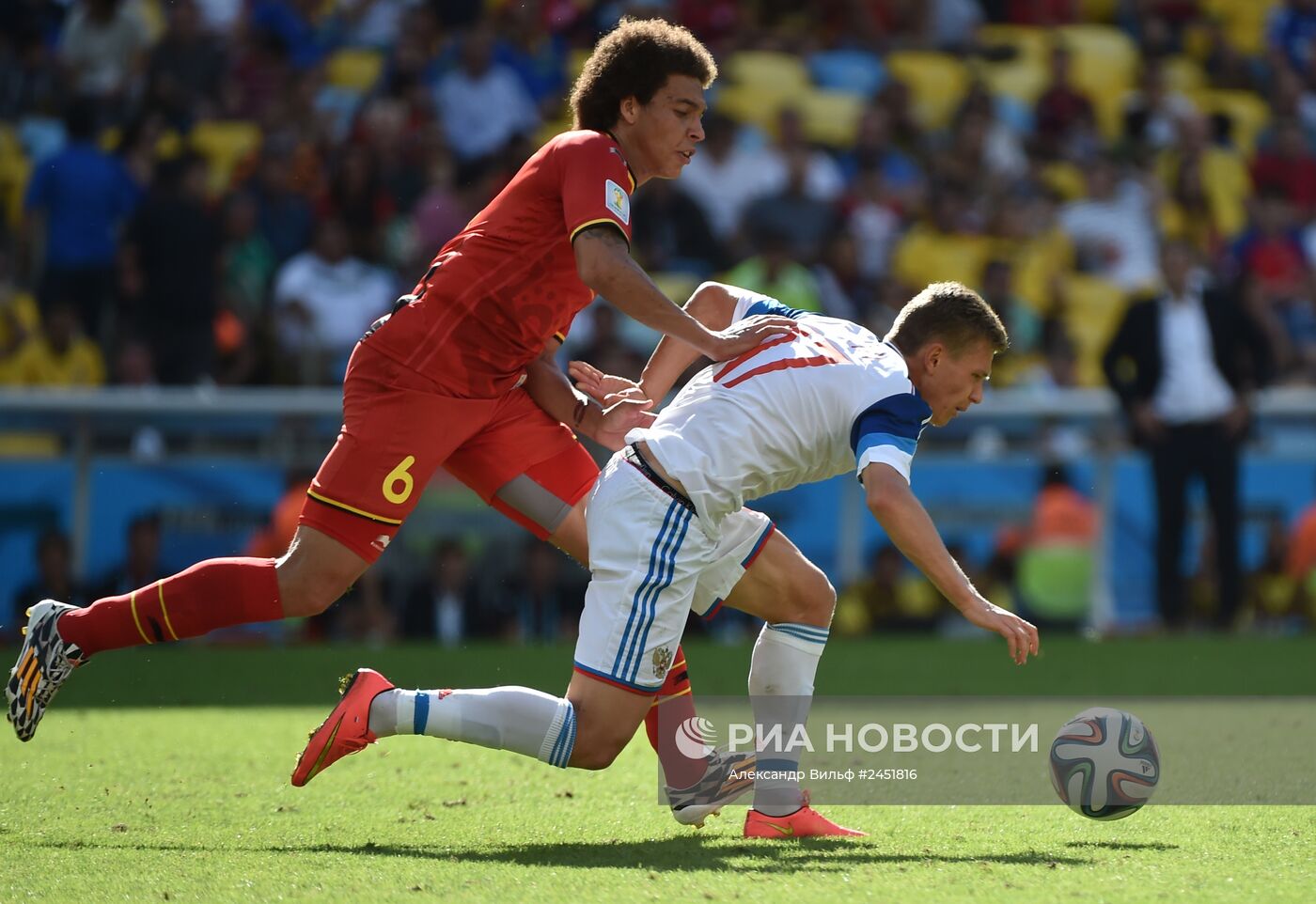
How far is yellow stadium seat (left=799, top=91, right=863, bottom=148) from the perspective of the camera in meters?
15.8

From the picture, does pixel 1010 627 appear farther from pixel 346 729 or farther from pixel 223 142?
pixel 223 142

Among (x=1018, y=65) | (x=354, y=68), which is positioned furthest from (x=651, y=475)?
(x=1018, y=65)

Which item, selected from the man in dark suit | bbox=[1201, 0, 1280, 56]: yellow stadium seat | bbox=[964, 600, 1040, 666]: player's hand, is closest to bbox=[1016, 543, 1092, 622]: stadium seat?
the man in dark suit

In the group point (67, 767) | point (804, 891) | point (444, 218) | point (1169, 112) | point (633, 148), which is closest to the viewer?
point (804, 891)

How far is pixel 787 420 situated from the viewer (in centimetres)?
477

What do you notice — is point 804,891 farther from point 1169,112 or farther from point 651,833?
point 1169,112

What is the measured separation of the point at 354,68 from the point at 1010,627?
40.2ft

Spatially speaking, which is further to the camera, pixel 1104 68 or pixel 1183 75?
pixel 1183 75

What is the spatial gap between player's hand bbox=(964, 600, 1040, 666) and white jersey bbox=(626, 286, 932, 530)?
0.47 m

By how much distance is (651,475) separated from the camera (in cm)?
480

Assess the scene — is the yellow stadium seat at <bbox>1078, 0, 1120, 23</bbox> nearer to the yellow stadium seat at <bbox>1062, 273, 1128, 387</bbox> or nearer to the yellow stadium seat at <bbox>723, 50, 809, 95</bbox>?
the yellow stadium seat at <bbox>723, 50, 809, 95</bbox>

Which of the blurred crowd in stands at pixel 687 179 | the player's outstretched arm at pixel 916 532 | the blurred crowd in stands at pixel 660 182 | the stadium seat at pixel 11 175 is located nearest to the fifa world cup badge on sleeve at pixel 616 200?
the player's outstretched arm at pixel 916 532

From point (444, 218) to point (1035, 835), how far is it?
30.7 ft

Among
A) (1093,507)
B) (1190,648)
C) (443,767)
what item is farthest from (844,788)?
(1093,507)
